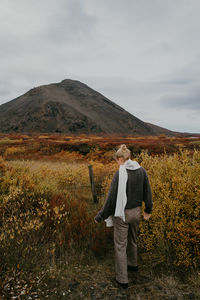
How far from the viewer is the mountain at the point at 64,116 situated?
87500mm

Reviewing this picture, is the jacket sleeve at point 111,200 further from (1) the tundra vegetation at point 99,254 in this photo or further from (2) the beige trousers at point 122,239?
(1) the tundra vegetation at point 99,254

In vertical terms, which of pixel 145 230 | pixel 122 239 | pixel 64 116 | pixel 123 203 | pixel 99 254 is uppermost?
pixel 64 116

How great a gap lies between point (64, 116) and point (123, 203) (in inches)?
3643

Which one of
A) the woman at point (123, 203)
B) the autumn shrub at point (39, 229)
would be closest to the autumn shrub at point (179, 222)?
the woman at point (123, 203)

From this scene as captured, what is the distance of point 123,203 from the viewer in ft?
9.28

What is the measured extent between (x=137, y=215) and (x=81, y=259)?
140cm

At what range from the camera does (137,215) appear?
118 inches

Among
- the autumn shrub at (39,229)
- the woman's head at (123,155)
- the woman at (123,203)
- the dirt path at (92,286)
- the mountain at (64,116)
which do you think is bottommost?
the dirt path at (92,286)

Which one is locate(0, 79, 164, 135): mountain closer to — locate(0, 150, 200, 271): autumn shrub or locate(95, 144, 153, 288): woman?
locate(0, 150, 200, 271): autumn shrub

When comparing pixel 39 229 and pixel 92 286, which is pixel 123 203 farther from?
pixel 39 229

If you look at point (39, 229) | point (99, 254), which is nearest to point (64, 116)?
point (39, 229)

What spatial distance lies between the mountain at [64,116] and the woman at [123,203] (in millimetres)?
83862

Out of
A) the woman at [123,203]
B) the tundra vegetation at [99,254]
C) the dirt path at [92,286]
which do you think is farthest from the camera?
the woman at [123,203]

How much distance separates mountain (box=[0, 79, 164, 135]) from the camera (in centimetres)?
8750
